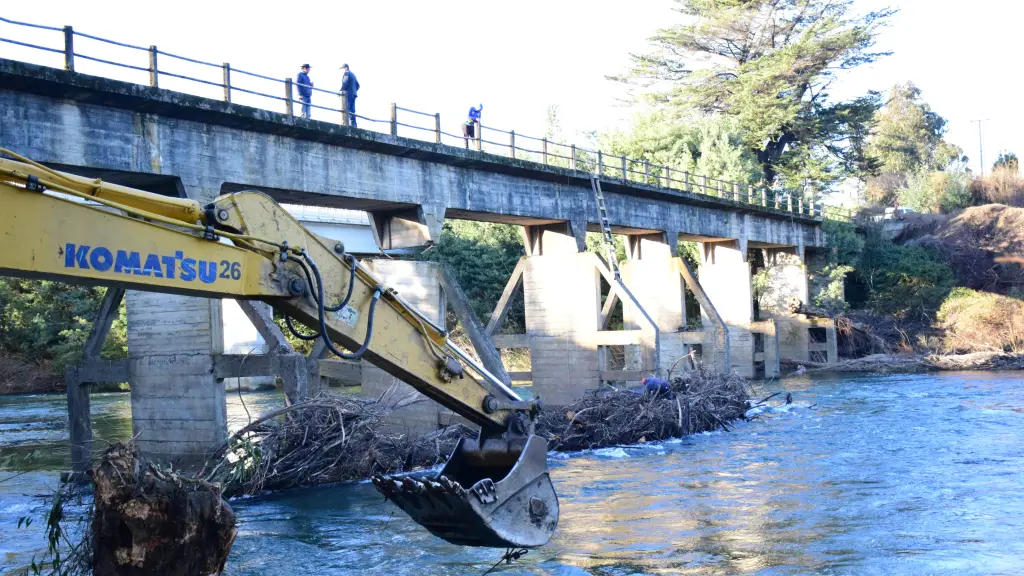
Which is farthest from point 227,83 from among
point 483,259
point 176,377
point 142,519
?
point 483,259

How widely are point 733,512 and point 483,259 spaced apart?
34165mm

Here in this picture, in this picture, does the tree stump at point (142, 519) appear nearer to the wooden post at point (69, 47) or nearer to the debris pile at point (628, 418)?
the wooden post at point (69, 47)

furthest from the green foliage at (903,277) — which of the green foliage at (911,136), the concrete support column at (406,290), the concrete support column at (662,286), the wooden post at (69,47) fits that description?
the green foliage at (911,136)

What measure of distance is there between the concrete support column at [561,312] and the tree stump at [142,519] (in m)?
16.1

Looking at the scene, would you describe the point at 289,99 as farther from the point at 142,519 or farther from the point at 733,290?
→ the point at 733,290

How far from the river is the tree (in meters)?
29.4

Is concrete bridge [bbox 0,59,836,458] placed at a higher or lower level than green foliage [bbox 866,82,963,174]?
lower

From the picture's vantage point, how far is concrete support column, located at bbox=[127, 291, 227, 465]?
49.4ft

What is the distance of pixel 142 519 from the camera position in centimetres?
820

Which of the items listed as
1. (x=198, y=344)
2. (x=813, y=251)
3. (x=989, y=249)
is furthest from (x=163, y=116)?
(x=989, y=249)

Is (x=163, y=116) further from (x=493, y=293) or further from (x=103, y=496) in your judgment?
(x=493, y=293)

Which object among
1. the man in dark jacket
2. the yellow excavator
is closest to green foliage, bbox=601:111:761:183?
the man in dark jacket

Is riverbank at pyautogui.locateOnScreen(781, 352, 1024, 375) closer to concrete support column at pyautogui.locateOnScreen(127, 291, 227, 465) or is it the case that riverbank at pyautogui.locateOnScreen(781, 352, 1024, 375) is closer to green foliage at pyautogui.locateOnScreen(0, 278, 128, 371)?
concrete support column at pyautogui.locateOnScreen(127, 291, 227, 465)

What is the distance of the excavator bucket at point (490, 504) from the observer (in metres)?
7.52
